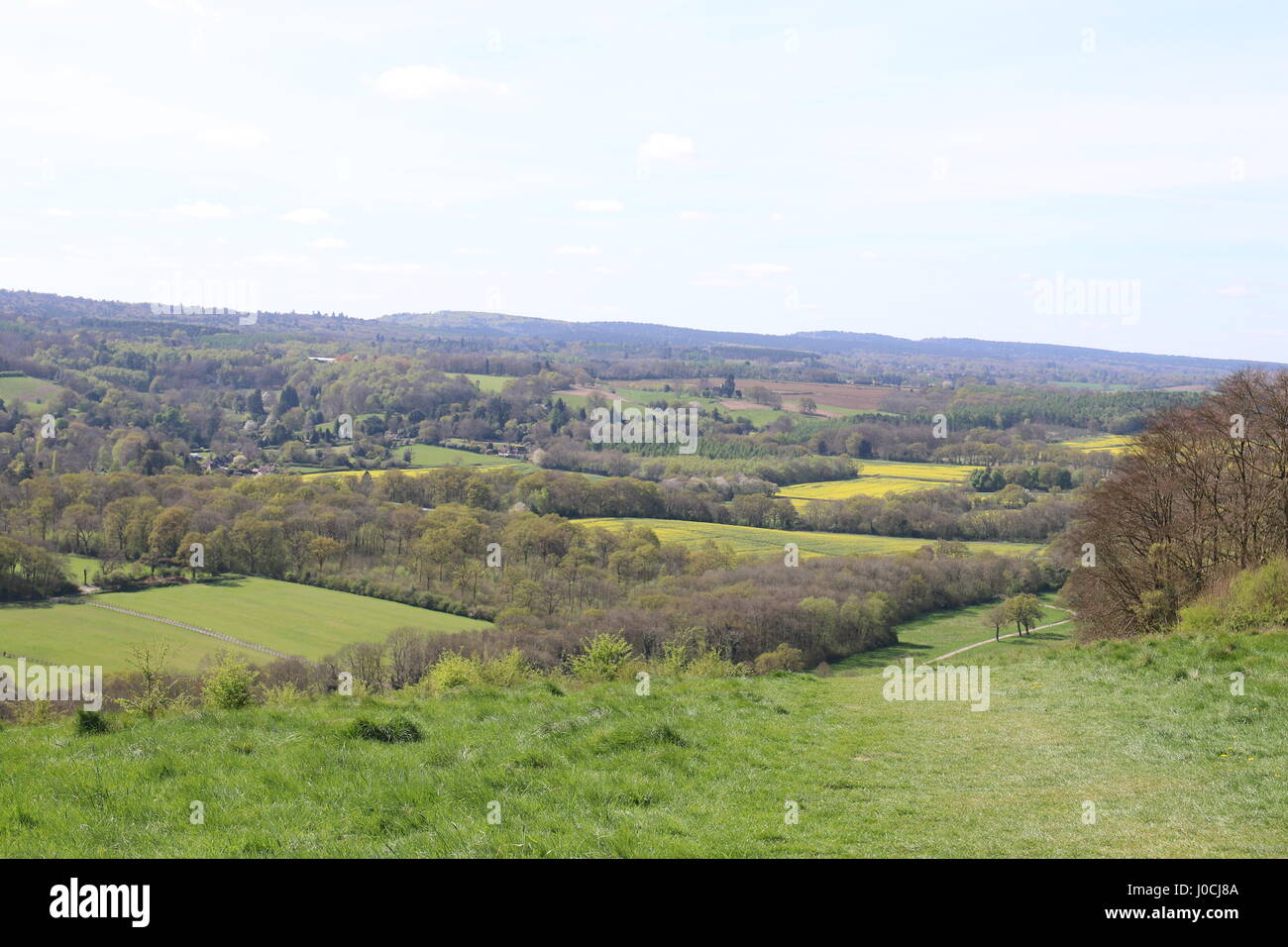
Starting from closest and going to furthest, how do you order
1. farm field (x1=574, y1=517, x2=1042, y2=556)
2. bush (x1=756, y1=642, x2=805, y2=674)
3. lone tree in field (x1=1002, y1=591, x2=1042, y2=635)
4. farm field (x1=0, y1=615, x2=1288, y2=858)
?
1. farm field (x1=0, y1=615, x2=1288, y2=858)
2. bush (x1=756, y1=642, x2=805, y2=674)
3. lone tree in field (x1=1002, y1=591, x2=1042, y2=635)
4. farm field (x1=574, y1=517, x2=1042, y2=556)

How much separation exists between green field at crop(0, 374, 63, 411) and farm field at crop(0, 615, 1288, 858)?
597 ft

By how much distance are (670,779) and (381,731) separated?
4.15m

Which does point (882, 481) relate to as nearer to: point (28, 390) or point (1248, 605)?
point (1248, 605)

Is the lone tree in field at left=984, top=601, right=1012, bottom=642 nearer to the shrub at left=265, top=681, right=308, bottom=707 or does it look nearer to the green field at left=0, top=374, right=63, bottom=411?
the shrub at left=265, top=681, right=308, bottom=707

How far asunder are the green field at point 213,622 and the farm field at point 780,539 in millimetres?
36529

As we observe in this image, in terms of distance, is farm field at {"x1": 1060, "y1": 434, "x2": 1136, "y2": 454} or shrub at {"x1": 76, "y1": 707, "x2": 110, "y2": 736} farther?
farm field at {"x1": 1060, "y1": 434, "x2": 1136, "y2": 454}

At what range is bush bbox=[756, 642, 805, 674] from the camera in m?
57.2

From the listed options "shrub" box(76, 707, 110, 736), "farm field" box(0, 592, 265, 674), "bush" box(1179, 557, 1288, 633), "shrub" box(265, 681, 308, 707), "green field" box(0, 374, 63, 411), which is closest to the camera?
"shrub" box(76, 707, 110, 736)

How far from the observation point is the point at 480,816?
8.98 m

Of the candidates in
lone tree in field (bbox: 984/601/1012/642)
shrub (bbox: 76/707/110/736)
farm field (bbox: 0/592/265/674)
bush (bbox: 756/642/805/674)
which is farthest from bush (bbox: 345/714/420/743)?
lone tree in field (bbox: 984/601/1012/642)

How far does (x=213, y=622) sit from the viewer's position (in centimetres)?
6384

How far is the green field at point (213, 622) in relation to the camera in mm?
55344

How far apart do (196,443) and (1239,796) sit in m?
191
